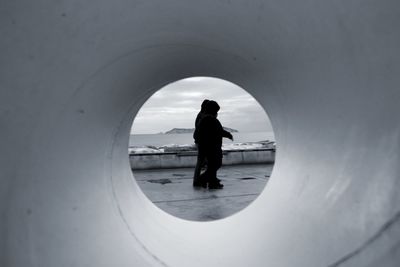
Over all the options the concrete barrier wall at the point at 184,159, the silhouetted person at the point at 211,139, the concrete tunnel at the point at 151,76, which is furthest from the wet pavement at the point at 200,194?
the concrete tunnel at the point at 151,76

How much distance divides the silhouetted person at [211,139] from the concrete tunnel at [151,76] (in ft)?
12.4

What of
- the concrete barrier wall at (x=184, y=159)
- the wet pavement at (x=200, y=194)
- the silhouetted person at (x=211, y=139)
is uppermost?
the silhouetted person at (x=211, y=139)

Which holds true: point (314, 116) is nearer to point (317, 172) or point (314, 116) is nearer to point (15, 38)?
point (317, 172)

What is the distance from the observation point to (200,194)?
5227 millimetres

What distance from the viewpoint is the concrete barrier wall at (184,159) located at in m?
8.87

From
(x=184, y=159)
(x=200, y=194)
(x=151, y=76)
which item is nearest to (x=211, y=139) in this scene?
(x=200, y=194)

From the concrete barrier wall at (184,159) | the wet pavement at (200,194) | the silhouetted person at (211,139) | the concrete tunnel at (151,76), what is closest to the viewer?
the concrete tunnel at (151,76)

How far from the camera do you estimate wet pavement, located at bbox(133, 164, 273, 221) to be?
13.3 feet

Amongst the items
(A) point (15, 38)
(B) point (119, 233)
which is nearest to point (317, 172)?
(B) point (119, 233)

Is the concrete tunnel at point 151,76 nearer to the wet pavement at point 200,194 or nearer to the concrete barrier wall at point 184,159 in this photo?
the wet pavement at point 200,194

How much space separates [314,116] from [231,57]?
550mm

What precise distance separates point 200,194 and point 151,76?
3.61m

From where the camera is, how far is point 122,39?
4.23ft

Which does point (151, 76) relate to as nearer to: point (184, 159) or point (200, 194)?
point (200, 194)
